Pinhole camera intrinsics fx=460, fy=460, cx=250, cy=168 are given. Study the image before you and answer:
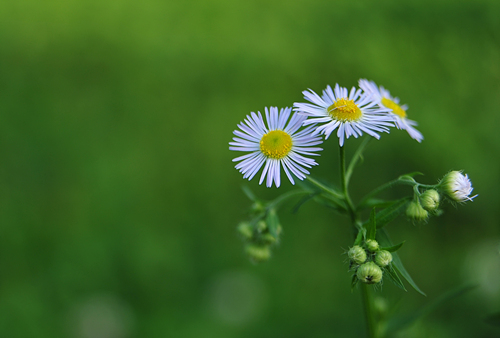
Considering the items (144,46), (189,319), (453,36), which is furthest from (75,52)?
(453,36)

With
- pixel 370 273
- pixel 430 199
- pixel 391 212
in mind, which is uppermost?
pixel 430 199

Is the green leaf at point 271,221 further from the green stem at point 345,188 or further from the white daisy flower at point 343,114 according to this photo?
the white daisy flower at point 343,114

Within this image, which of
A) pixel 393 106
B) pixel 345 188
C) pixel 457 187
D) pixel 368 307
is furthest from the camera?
pixel 393 106

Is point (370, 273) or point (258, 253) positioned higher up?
point (370, 273)

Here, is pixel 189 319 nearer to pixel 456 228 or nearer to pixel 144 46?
pixel 456 228

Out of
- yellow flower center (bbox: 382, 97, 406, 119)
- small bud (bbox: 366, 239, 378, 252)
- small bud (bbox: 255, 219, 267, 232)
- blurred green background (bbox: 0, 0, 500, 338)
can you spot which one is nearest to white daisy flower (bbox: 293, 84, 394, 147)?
yellow flower center (bbox: 382, 97, 406, 119)

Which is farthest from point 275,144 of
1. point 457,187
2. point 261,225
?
point 457,187

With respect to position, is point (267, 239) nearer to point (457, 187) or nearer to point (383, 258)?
point (383, 258)
